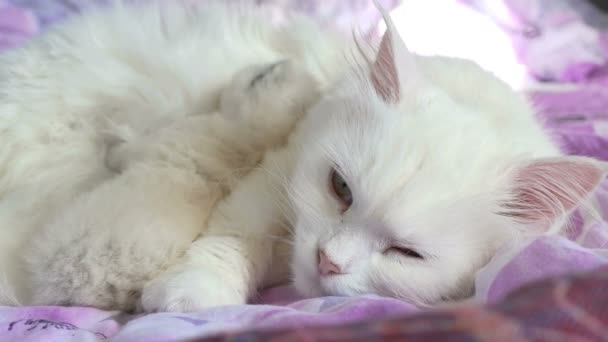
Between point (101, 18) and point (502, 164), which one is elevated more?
point (101, 18)

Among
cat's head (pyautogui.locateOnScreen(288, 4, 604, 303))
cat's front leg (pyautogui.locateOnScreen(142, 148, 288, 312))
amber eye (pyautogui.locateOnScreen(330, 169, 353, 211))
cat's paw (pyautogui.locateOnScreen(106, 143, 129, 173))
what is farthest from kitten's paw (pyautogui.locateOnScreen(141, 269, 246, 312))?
cat's paw (pyautogui.locateOnScreen(106, 143, 129, 173))

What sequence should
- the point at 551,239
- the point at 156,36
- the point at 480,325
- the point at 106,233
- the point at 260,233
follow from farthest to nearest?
the point at 156,36 → the point at 260,233 → the point at 106,233 → the point at 551,239 → the point at 480,325

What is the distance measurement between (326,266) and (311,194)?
0.50ft

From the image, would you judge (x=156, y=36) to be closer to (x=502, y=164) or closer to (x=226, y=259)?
(x=226, y=259)

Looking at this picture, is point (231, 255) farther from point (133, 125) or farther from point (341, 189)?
point (133, 125)

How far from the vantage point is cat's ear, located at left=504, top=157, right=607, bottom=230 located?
95 cm

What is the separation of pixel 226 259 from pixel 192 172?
0.25 m

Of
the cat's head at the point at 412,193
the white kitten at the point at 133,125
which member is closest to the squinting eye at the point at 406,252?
the cat's head at the point at 412,193

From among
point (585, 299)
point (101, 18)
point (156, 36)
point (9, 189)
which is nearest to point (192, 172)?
point (9, 189)

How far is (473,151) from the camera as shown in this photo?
102 cm

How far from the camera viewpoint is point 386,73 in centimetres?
111

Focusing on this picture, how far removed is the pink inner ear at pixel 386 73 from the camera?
1092mm

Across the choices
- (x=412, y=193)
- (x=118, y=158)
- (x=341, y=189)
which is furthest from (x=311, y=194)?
(x=118, y=158)

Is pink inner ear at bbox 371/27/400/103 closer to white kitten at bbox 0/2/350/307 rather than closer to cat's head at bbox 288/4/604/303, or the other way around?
cat's head at bbox 288/4/604/303
